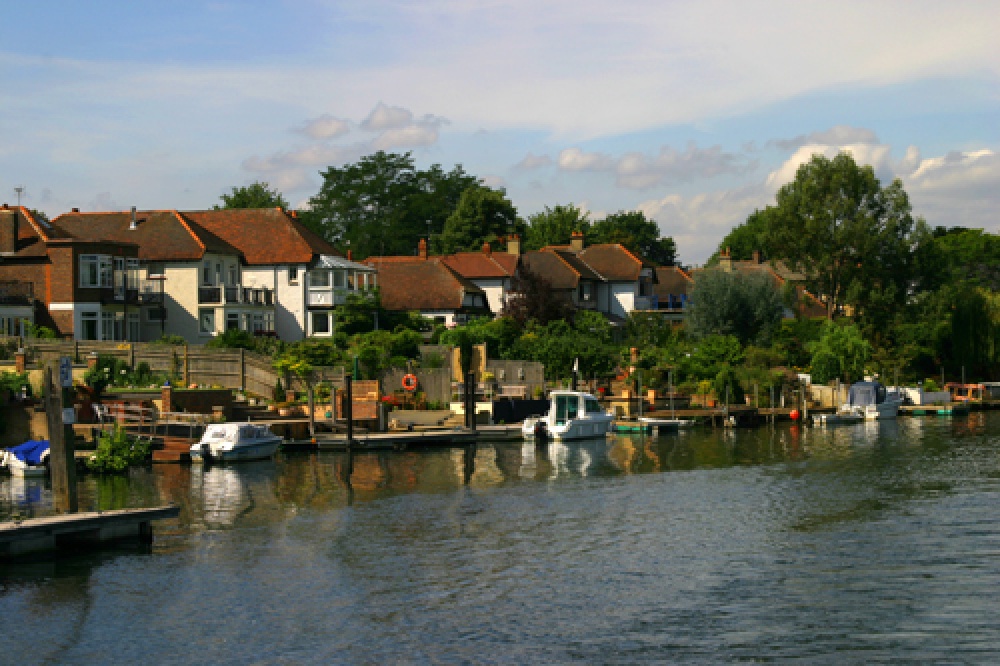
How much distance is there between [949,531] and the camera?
32.2 m

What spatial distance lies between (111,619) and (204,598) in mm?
2135

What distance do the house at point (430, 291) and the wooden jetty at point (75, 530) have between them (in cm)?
5226

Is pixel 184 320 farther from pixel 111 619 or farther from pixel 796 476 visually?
pixel 111 619

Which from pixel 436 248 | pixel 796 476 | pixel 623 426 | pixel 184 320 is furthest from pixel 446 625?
pixel 436 248

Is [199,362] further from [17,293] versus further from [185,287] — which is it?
[185,287]

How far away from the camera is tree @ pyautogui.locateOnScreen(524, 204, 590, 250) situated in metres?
126

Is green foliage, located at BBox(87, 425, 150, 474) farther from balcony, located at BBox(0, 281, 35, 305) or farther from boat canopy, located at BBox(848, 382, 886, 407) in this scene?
boat canopy, located at BBox(848, 382, 886, 407)

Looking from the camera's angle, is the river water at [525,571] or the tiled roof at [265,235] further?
the tiled roof at [265,235]

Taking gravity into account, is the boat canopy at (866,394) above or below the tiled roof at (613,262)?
below

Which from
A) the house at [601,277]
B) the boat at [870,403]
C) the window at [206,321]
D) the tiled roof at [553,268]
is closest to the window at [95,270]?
the window at [206,321]

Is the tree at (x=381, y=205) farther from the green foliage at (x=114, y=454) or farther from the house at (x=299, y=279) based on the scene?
the green foliage at (x=114, y=454)

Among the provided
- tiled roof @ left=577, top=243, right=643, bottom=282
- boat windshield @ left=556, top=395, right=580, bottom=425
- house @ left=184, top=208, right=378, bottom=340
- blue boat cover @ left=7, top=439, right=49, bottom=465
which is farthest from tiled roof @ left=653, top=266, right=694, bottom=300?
blue boat cover @ left=7, top=439, right=49, bottom=465

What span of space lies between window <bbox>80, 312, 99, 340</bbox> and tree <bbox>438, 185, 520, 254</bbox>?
54838 millimetres

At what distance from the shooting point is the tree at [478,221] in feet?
393
